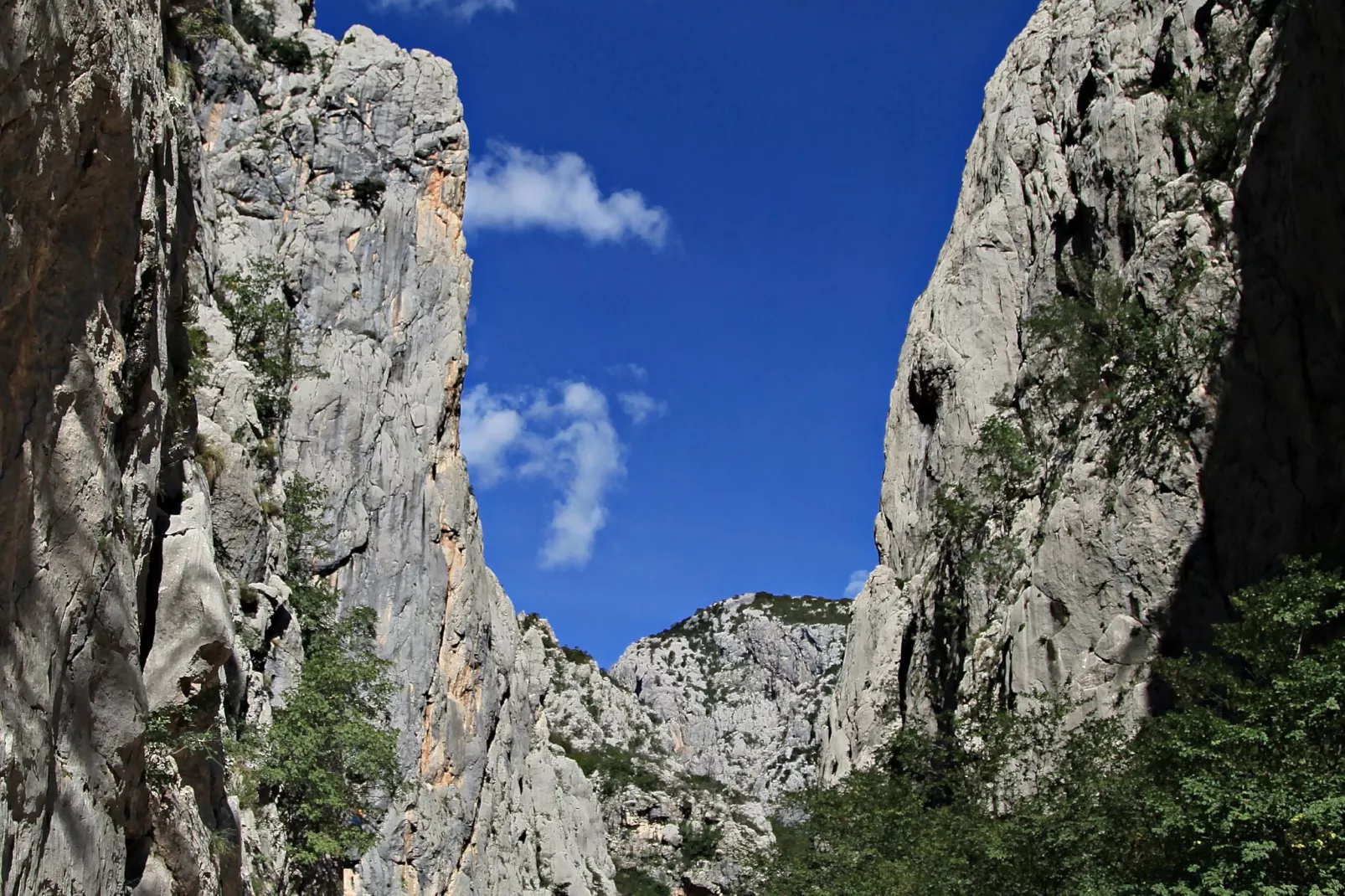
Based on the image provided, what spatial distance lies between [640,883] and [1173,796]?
79.6m

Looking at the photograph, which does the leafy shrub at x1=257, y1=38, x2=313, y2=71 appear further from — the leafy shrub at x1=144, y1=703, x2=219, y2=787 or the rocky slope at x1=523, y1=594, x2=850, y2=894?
the leafy shrub at x1=144, y1=703, x2=219, y2=787

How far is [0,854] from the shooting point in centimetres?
920

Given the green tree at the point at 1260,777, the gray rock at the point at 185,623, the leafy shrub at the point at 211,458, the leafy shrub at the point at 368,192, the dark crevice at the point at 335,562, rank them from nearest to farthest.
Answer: the gray rock at the point at 185,623, the green tree at the point at 1260,777, the leafy shrub at the point at 211,458, the dark crevice at the point at 335,562, the leafy shrub at the point at 368,192

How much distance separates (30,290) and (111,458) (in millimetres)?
2622

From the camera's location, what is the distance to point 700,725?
130m

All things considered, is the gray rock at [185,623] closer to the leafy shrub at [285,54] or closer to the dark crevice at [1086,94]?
the dark crevice at [1086,94]

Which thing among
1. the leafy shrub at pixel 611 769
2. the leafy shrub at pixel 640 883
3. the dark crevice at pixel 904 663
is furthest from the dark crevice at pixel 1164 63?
the leafy shrub at pixel 611 769

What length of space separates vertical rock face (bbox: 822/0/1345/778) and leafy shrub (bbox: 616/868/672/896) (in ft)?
137

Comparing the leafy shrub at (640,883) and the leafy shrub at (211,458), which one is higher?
the leafy shrub at (640,883)

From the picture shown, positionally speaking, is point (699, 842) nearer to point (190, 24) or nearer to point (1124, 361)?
point (1124, 361)

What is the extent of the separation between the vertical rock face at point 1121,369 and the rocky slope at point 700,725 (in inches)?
1557

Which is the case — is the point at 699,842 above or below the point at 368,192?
below

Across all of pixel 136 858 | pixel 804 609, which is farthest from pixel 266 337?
pixel 804 609

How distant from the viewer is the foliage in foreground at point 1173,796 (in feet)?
55.6
